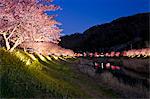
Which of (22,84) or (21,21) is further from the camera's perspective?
(21,21)

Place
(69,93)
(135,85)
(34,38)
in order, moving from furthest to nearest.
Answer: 1. (34,38)
2. (135,85)
3. (69,93)

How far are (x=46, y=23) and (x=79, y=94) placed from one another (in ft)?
28.5

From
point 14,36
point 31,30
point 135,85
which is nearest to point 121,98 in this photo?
point 135,85

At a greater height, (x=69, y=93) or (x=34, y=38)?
(x=34, y=38)

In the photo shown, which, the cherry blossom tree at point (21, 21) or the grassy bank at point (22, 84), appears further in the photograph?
the cherry blossom tree at point (21, 21)

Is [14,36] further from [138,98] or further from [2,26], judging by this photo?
[138,98]

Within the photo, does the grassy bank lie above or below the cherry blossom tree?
below

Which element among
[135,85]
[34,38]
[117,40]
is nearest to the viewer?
[135,85]

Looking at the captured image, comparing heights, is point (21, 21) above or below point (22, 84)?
above

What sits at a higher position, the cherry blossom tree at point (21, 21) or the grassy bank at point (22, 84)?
the cherry blossom tree at point (21, 21)

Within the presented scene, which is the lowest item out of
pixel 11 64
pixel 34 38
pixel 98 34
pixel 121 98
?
pixel 121 98

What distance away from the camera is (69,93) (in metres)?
13.7

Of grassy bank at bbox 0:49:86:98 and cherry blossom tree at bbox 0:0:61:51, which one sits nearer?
grassy bank at bbox 0:49:86:98

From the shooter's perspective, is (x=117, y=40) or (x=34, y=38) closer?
(x=34, y=38)
